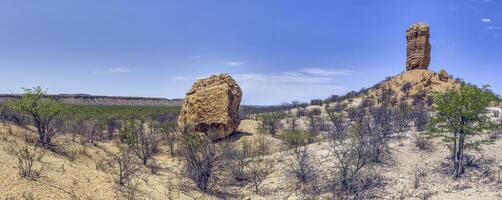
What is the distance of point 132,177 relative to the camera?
51.7 ft

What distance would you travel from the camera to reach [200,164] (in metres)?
16.5

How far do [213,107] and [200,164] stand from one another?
775cm

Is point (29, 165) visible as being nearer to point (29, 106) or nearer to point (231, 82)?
point (29, 106)

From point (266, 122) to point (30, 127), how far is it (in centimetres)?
1376

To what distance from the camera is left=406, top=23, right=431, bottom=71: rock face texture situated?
35.7 meters

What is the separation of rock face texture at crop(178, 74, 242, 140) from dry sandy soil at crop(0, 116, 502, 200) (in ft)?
12.7

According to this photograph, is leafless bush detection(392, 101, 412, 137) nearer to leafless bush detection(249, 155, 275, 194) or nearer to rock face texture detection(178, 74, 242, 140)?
leafless bush detection(249, 155, 275, 194)

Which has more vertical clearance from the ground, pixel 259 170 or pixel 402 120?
pixel 402 120

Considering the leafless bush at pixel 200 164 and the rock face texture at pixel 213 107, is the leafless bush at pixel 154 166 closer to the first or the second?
the leafless bush at pixel 200 164

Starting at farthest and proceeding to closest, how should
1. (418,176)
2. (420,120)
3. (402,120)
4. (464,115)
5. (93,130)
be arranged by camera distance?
(402,120), (93,130), (420,120), (464,115), (418,176)

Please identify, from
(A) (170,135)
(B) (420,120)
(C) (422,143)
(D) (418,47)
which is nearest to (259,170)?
(C) (422,143)

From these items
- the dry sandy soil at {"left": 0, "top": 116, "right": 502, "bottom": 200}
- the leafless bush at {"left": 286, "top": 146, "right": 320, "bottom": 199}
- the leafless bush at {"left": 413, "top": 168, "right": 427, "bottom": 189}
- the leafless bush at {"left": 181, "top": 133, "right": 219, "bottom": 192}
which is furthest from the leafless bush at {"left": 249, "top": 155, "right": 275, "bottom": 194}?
the leafless bush at {"left": 413, "top": 168, "right": 427, "bottom": 189}

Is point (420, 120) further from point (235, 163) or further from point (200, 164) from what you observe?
point (200, 164)

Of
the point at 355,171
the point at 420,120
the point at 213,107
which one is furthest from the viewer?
the point at 420,120
